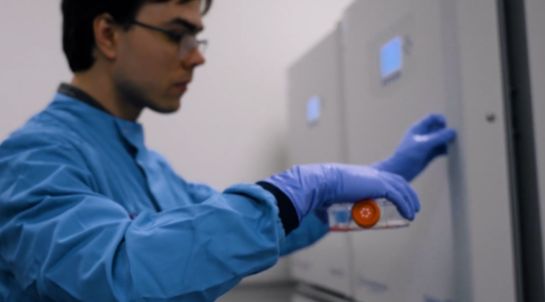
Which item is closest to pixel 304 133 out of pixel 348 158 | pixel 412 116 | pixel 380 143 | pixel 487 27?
pixel 348 158

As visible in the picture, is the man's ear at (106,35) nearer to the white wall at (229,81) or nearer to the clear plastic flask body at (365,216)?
the clear plastic flask body at (365,216)

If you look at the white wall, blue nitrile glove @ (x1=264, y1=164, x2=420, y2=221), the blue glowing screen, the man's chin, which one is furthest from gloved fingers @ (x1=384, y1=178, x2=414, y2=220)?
the white wall

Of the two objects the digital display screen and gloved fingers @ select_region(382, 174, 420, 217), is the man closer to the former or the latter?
gloved fingers @ select_region(382, 174, 420, 217)

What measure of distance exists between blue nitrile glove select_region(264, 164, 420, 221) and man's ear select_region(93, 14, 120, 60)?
0.42 meters

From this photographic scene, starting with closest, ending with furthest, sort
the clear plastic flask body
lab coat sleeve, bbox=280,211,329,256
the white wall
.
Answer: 1. the clear plastic flask body
2. lab coat sleeve, bbox=280,211,329,256
3. the white wall

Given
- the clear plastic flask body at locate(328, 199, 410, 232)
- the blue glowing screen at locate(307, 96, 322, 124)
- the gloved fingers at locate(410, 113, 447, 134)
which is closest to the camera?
the clear plastic flask body at locate(328, 199, 410, 232)

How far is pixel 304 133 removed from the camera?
181cm

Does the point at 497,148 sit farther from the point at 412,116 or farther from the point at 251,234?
the point at 251,234

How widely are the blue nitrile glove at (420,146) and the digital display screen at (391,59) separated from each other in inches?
5.7

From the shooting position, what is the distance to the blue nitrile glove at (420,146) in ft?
3.10

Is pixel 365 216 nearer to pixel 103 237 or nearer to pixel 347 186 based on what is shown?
pixel 347 186

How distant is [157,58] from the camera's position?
1.07m

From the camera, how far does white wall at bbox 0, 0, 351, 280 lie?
1885 millimetres

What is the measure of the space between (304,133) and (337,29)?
431 millimetres
